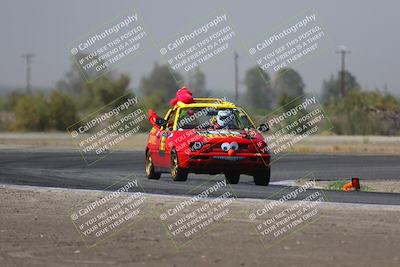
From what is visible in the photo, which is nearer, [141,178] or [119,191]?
[119,191]

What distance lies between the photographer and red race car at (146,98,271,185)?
765 inches

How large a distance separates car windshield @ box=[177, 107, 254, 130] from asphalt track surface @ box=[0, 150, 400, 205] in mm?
1255

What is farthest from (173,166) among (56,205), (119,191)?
(56,205)

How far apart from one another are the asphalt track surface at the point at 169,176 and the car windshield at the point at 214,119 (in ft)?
4.12

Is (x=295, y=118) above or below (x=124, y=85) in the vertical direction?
below

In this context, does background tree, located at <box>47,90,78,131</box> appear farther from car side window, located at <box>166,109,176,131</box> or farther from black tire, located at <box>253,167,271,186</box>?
black tire, located at <box>253,167,271,186</box>

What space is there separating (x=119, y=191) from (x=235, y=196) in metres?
2.57

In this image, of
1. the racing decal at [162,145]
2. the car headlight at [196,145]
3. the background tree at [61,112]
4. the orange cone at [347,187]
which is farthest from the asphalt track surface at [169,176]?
the background tree at [61,112]

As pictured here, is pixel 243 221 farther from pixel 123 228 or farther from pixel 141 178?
pixel 141 178

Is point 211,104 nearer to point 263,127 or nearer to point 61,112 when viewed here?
point 263,127

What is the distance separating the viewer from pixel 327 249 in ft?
41.9

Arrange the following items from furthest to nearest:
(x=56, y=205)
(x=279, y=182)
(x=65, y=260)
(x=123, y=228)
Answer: (x=279, y=182) → (x=56, y=205) → (x=123, y=228) → (x=65, y=260)

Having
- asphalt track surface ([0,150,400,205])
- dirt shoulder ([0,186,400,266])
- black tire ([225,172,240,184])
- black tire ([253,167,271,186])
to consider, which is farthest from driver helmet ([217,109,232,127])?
dirt shoulder ([0,186,400,266])

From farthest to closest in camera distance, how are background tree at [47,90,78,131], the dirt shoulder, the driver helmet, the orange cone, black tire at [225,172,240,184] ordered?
background tree at [47,90,78,131]
black tire at [225,172,240,184]
the orange cone
the driver helmet
the dirt shoulder
